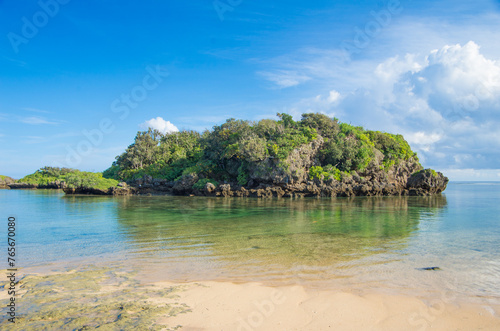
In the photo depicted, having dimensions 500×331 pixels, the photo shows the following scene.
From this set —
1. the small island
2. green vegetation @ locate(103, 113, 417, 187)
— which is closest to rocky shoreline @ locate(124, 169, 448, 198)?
the small island

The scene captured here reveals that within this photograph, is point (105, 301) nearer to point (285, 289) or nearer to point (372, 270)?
point (285, 289)

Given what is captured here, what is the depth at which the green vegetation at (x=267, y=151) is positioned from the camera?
4181 centimetres

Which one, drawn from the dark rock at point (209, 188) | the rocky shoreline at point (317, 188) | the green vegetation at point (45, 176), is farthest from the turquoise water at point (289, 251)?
the green vegetation at point (45, 176)

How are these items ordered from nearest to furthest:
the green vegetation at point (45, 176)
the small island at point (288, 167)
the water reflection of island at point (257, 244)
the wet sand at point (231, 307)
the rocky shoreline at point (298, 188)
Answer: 1. the wet sand at point (231, 307)
2. the water reflection of island at point (257, 244)
3. the rocky shoreline at point (298, 188)
4. the small island at point (288, 167)
5. the green vegetation at point (45, 176)

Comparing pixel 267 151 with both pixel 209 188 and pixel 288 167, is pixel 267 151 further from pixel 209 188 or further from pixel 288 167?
pixel 209 188

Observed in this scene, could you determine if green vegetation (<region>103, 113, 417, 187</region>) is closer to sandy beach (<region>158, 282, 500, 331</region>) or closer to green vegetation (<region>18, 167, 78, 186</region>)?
green vegetation (<region>18, 167, 78, 186</region>)

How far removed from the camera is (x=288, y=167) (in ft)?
131

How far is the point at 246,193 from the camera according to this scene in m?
40.7

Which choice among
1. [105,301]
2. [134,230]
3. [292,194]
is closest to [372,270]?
[105,301]

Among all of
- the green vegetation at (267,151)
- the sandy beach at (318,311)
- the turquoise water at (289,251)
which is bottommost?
the turquoise water at (289,251)

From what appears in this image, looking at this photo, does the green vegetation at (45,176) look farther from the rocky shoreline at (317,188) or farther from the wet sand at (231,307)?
the wet sand at (231,307)

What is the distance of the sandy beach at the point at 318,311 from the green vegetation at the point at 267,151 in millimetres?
33601

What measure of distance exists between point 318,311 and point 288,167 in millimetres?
34564

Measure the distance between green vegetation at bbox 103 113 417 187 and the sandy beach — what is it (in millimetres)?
33601
